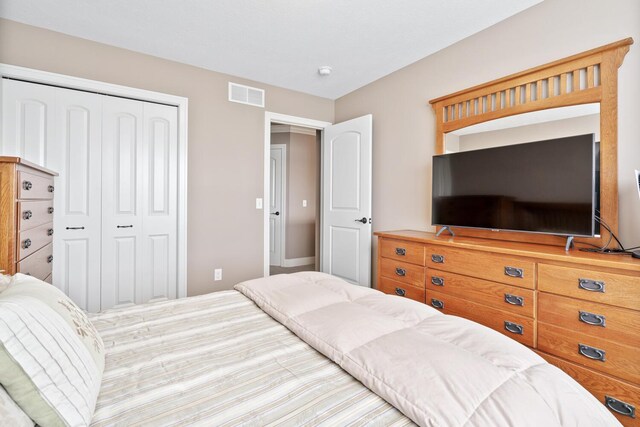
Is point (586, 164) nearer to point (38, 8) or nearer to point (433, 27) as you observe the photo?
point (433, 27)

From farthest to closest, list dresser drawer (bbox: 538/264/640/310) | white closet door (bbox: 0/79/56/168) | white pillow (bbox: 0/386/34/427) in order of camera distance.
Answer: white closet door (bbox: 0/79/56/168) < dresser drawer (bbox: 538/264/640/310) < white pillow (bbox: 0/386/34/427)

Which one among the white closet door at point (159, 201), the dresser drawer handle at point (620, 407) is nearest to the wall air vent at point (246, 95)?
the white closet door at point (159, 201)

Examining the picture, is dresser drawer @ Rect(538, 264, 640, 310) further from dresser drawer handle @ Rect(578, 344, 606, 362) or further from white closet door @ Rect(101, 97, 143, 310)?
white closet door @ Rect(101, 97, 143, 310)

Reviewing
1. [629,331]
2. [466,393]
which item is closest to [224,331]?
[466,393]

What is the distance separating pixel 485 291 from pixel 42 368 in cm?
200

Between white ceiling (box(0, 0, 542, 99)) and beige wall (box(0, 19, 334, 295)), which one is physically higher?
white ceiling (box(0, 0, 542, 99))

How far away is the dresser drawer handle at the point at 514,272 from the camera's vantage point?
167cm

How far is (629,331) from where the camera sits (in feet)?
4.32

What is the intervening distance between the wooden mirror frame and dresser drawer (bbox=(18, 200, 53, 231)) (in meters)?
2.89

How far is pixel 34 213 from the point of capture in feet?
6.22

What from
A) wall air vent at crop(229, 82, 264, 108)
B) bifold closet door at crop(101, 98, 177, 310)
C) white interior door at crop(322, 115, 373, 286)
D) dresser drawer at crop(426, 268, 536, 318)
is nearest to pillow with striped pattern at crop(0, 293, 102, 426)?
dresser drawer at crop(426, 268, 536, 318)

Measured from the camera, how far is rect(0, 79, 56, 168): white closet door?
2223mm

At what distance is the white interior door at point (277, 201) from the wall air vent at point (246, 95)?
2.01 meters

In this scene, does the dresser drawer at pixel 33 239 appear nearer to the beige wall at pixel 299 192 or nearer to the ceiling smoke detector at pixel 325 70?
the ceiling smoke detector at pixel 325 70
